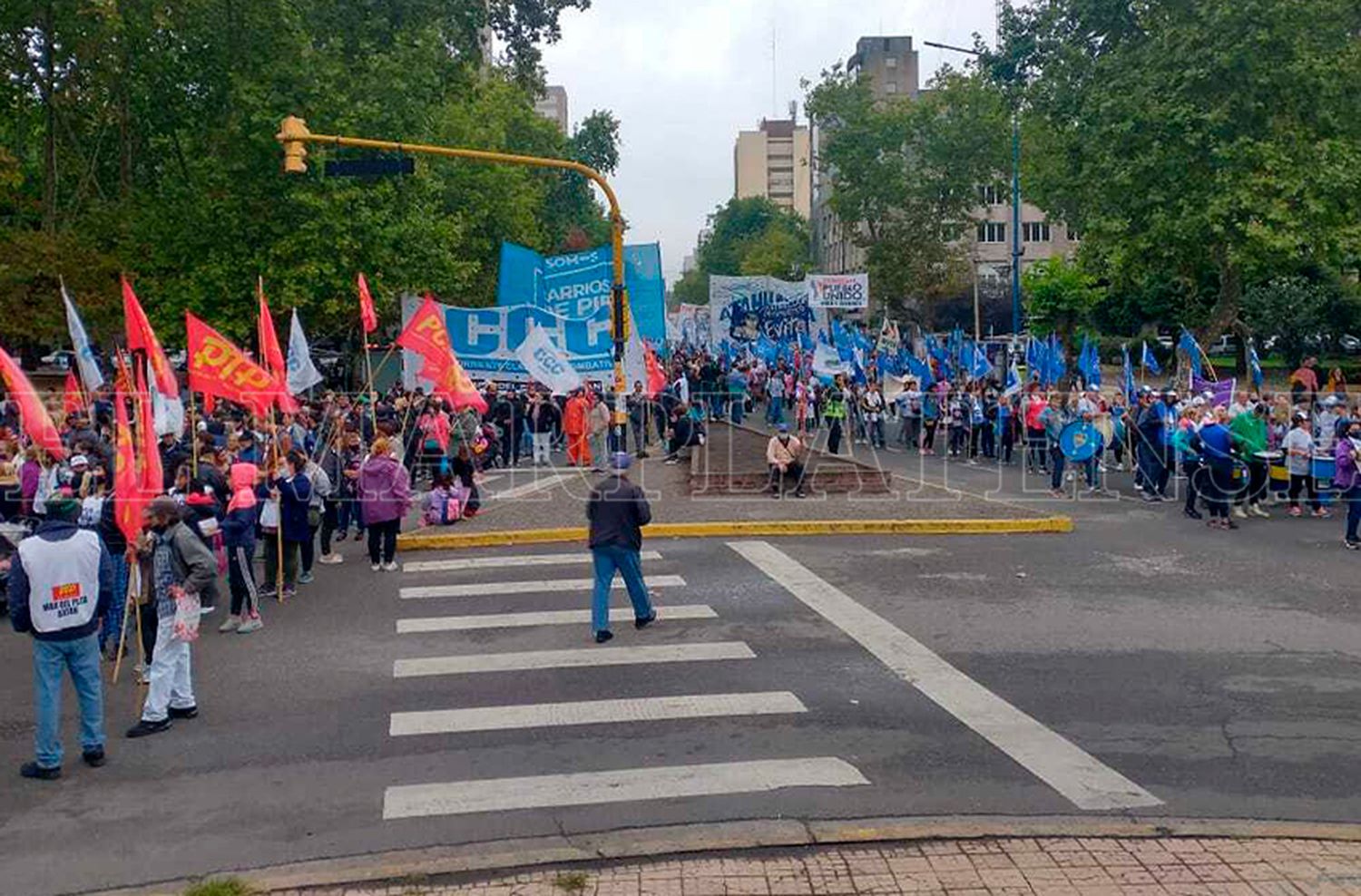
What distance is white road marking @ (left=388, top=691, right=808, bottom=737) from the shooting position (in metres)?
8.11

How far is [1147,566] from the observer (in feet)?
44.3

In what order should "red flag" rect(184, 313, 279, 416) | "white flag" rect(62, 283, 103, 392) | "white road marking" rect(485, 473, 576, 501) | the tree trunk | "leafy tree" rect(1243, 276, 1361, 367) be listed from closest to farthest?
1. "red flag" rect(184, 313, 279, 416)
2. "white flag" rect(62, 283, 103, 392)
3. "white road marking" rect(485, 473, 576, 501)
4. the tree trunk
5. "leafy tree" rect(1243, 276, 1361, 367)

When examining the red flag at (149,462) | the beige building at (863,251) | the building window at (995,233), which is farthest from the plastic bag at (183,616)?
the building window at (995,233)

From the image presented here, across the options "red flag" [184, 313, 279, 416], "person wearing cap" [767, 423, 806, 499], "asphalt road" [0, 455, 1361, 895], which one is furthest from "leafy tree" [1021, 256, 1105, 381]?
"red flag" [184, 313, 279, 416]

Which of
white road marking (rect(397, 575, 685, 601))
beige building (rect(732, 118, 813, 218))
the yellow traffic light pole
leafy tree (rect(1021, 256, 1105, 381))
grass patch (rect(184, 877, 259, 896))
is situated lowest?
grass patch (rect(184, 877, 259, 896))

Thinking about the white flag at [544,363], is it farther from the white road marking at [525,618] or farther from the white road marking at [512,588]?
the white road marking at [525,618]

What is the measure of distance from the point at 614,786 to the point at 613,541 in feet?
11.9

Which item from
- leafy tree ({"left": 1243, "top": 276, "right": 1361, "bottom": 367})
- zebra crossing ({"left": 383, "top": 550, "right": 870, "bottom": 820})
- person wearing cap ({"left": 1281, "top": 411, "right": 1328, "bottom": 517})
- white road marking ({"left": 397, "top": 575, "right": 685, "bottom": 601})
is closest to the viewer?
zebra crossing ({"left": 383, "top": 550, "right": 870, "bottom": 820})

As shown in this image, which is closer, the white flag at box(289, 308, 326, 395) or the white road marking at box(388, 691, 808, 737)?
the white road marking at box(388, 691, 808, 737)

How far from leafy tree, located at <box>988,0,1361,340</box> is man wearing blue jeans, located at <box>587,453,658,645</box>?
19.5 meters

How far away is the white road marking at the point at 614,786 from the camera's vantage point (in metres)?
6.73

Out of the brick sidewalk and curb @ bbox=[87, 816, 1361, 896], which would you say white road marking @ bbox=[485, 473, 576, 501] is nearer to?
curb @ bbox=[87, 816, 1361, 896]

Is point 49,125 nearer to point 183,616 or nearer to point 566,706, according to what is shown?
point 183,616

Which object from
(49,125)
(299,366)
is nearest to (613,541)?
(299,366)
